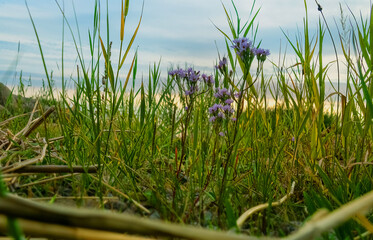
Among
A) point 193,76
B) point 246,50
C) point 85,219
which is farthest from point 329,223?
point 193,76

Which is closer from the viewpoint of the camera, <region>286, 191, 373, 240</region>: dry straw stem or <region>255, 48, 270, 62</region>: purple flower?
<region>286, 191, 373, 240</region>: dry straw stem

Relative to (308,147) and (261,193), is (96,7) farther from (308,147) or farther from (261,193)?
(308,147)

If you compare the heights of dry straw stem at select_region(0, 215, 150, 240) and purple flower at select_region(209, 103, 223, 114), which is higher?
purple flower at select_region(209, 103, 223, 114)

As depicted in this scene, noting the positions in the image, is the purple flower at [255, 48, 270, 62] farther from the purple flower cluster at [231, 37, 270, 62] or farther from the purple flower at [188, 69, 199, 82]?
the purple flower at [188, 69, 199, 82]

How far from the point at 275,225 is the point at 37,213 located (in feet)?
3.84

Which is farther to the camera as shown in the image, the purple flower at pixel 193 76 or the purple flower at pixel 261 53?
the purple flower at pixel 193 76

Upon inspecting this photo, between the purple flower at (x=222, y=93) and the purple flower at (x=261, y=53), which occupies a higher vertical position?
the purple flower at (x=261, y=53)

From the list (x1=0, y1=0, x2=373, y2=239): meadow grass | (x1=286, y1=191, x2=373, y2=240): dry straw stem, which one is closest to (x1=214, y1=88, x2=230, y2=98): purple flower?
(x1=0, y1=0, x2=373, y2=239): meadow grass

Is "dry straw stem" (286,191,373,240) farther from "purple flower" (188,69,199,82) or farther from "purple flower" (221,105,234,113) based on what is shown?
"purple flower" (188,69,199,82)

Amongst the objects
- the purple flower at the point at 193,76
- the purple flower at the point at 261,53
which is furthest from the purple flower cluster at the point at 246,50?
the purple flower at the point at 193,76

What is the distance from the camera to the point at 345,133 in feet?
6.28

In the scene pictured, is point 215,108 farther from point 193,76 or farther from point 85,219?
point 85,219

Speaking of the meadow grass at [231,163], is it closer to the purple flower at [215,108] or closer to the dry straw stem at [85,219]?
the purple flower at [215,108]

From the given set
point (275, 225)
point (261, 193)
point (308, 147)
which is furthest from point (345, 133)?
point (275, 225)
